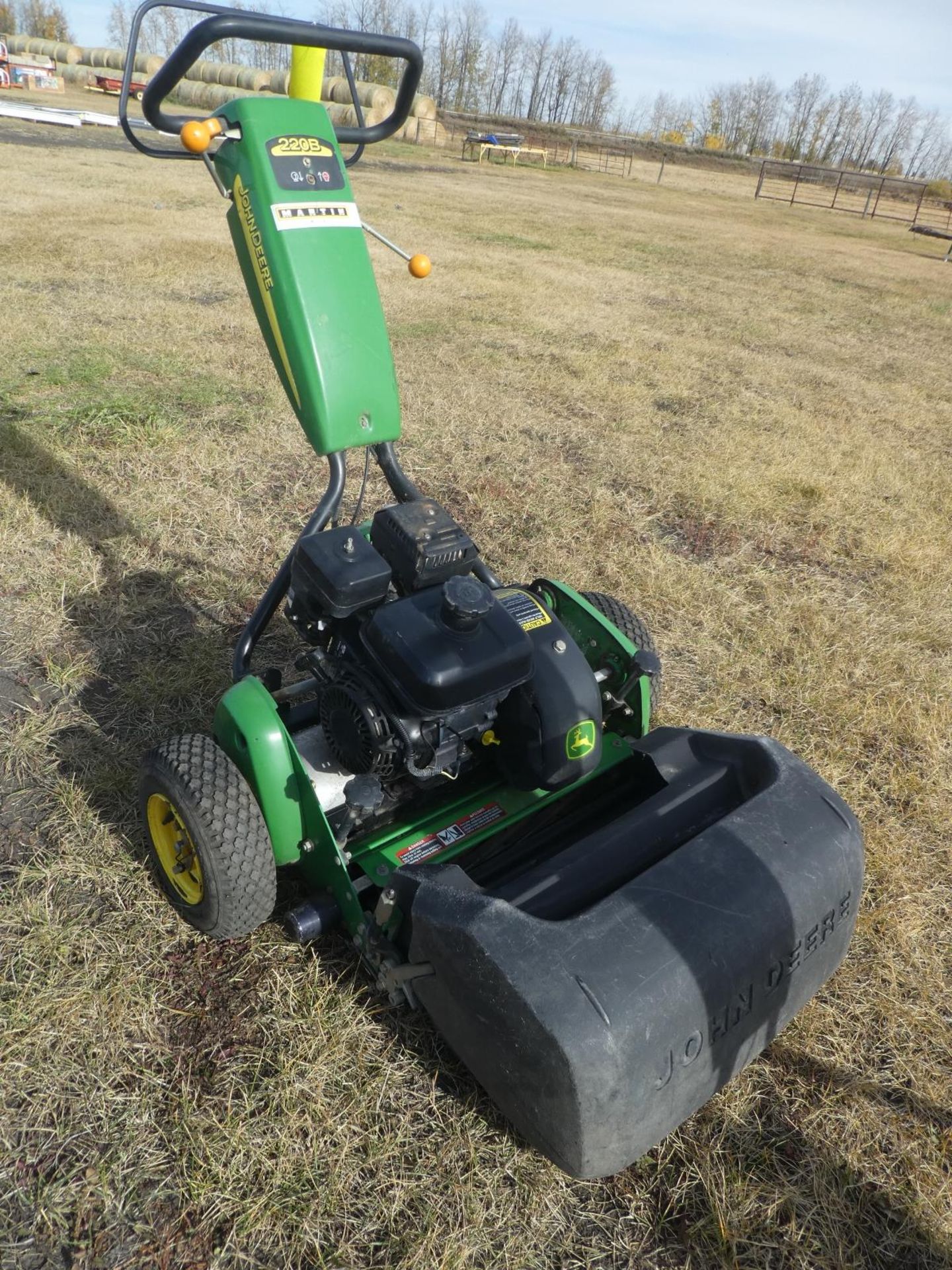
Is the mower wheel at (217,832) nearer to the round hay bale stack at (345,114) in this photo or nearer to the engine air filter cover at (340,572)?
the engine air filter cover at (340,572)

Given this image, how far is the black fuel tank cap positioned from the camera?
1813mm

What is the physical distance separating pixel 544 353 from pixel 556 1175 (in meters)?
6.43

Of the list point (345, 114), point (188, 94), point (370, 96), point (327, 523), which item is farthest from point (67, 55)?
point (327, 523)

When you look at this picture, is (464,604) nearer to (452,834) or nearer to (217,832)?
(452,834)

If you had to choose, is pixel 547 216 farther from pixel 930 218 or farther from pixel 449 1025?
pixel 930 218

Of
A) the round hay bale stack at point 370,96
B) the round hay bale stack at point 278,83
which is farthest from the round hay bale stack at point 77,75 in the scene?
the round hay bale stack at point 370,96

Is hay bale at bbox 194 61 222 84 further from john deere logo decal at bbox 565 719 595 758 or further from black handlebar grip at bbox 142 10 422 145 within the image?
john deere logo decal at bbox 565 719 595 758

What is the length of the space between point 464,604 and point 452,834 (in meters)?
0.67

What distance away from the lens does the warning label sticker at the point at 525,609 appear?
7.11 ft

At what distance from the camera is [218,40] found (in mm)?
2062

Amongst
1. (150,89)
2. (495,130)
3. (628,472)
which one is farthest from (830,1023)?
(495,130)

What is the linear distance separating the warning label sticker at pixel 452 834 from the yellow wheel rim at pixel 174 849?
1.73 ft

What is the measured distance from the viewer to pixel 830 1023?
2.21 m

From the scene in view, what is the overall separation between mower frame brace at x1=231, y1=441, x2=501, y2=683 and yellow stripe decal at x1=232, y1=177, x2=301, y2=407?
0.23 metres
